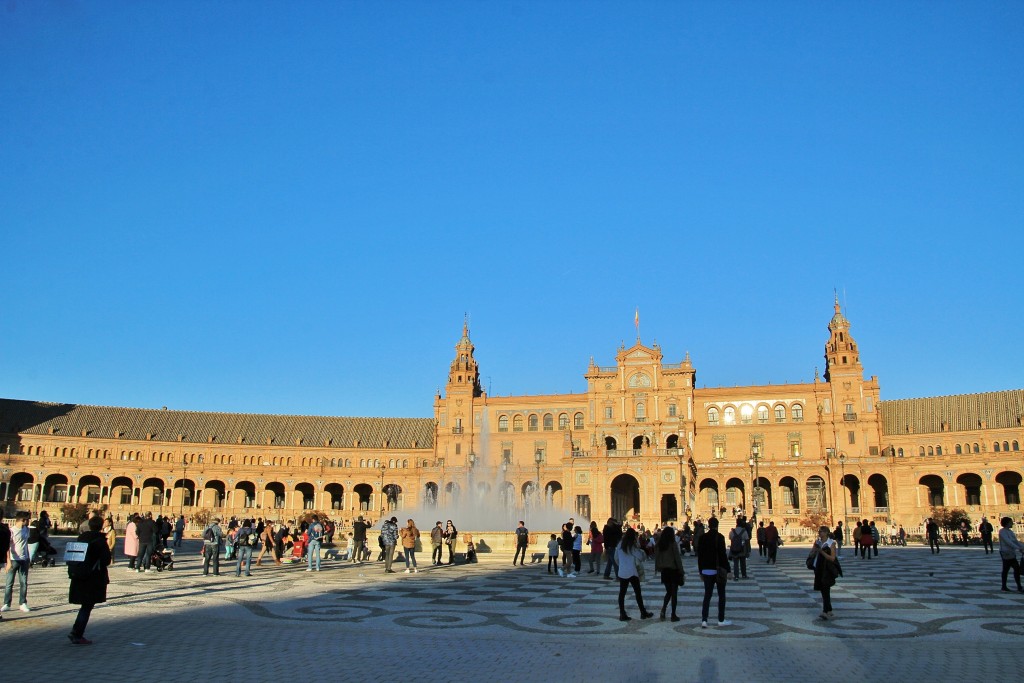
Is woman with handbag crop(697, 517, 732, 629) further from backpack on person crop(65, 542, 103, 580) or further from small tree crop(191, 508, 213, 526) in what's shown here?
small tree crop(191, 508, 213, 526)

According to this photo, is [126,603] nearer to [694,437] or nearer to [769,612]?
[769,612]

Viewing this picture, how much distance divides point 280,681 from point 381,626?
444cm

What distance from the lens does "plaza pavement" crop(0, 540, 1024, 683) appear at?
9.59 m

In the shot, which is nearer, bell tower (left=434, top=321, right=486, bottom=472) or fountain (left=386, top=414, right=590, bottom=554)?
fountain (left=386, top=414, right=590, bottom=554)

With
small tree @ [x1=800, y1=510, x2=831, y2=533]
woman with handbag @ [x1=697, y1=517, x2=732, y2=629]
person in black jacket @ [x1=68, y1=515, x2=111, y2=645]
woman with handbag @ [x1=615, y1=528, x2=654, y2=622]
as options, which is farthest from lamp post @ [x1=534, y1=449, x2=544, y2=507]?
person in black jacket @ [x1=68, y1=515, x2=111, y2=645]

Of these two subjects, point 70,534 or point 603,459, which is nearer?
point 70,534

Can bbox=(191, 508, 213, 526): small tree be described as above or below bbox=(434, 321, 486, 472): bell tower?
below

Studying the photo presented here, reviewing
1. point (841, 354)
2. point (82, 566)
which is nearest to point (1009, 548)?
point (82, 566)

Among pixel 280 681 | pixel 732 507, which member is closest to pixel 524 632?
pixel 280 681

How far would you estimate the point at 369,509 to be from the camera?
93.7 meters

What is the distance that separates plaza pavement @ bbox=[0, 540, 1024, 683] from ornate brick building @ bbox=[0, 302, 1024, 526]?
5095 cm

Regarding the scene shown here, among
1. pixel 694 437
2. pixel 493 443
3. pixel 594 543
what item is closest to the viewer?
pixel 594 543

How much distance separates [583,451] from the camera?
78875 mm

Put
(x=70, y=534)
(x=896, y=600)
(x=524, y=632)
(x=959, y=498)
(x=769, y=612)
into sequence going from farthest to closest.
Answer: (x=959, y=498) → (x=70, y=534) → (x=896, y=600) → (x=769, y=612) → (x=524, y=632)
